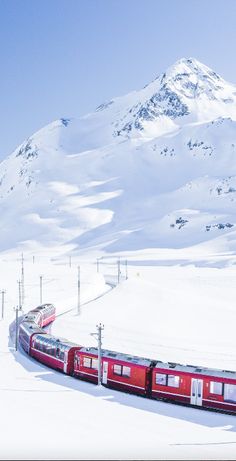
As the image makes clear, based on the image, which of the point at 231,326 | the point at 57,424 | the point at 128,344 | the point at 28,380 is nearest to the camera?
the point at 57,424

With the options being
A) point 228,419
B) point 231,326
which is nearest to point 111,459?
point 228,419

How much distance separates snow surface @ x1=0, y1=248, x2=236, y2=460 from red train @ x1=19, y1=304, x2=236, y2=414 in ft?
2.51

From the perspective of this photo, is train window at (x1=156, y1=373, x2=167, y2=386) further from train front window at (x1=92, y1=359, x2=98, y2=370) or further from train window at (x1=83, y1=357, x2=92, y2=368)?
train window at (x1=83, y1=357, x2=92, y2=368)

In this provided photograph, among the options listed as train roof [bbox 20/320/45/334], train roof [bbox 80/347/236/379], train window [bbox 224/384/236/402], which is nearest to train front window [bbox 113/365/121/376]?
train roof [bbox 80/347/236/379]

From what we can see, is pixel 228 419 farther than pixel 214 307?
No

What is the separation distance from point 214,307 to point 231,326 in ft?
48.4

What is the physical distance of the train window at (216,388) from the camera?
30844 millimetres

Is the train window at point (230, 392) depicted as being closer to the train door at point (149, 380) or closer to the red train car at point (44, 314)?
the train door at point (149, 380)

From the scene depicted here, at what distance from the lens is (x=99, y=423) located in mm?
26578

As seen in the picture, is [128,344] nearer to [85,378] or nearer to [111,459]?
[85,378]

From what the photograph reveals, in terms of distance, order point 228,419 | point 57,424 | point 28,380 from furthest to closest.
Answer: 1. point 28,380
2. point 228,419
3. point 57,424

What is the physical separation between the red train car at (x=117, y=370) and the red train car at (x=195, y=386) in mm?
815

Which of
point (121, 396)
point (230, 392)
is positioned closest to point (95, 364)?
point (121, 396)

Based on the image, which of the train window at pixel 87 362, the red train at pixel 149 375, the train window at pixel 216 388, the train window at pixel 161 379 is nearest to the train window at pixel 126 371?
the red train at pixel 149 375
